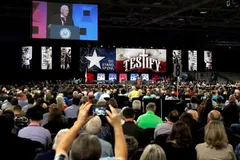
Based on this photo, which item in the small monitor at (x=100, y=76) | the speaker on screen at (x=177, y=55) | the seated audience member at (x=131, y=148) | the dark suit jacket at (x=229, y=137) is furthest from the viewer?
the speaker on screen at (x=177, y=55)

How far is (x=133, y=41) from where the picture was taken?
37500 mm

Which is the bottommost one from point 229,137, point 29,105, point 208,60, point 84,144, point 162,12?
point 229,137

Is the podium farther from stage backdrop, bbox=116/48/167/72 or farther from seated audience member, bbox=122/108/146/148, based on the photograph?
stage backdrop, bbox=116/48/167/72

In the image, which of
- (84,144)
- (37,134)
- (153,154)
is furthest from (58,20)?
(84,144)

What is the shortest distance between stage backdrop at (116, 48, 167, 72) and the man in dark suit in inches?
713

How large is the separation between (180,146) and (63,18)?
1432 centimetres

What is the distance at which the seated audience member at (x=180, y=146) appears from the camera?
4195 millimetres

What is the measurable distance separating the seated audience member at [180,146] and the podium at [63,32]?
13.9 metres

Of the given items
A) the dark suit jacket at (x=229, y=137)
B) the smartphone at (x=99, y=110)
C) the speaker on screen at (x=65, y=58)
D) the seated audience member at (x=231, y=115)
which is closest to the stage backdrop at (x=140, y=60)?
the speaker on screen at (x=65, y=58)

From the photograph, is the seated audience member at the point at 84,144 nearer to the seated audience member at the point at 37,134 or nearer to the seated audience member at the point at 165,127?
the seated audience member at the point at 37,134

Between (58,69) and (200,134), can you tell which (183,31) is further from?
(200,134)

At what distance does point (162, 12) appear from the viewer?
26.9 meters

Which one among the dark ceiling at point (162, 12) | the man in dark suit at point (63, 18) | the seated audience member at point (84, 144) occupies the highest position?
the dark ceiling at point (162, 12)

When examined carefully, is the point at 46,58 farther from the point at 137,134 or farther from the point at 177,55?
the point at 137,134
